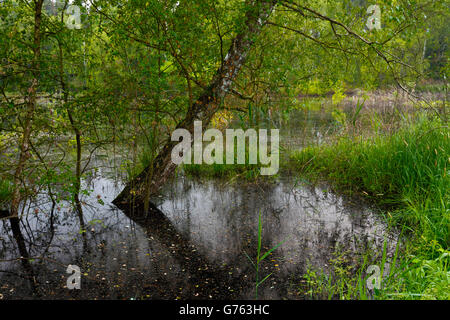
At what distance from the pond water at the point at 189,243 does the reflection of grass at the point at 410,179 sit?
0.35 meters

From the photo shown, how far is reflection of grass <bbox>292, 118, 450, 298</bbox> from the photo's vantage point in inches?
95.0

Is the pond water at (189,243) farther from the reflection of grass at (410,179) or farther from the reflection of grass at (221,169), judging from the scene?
the reflection of grass at (221,169)

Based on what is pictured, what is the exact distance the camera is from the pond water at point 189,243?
2.58 meters

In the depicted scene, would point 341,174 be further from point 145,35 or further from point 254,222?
point 145,35

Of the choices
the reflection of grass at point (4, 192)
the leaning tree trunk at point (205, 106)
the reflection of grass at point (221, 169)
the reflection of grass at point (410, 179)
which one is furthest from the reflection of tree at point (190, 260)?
the reflection of grass at point (221, 169)

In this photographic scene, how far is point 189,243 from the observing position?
3316 millimetres

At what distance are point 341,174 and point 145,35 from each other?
337cm

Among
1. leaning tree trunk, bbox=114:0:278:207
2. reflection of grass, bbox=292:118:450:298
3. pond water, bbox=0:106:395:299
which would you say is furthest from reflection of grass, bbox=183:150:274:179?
leaning tree trunk, bbox=114:0:278:207

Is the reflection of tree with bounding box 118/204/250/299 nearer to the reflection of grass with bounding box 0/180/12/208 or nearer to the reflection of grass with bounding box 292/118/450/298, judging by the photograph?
the reflection of grass with bounding box 292/118/450/298

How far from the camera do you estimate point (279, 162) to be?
19.5ft

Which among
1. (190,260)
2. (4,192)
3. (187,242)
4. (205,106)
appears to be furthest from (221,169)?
(4,192)
